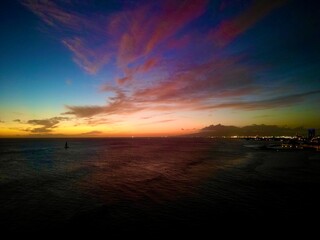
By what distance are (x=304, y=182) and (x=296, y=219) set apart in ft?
63.7

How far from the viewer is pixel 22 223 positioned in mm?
20328

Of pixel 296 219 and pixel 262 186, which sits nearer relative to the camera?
pixel 296 219

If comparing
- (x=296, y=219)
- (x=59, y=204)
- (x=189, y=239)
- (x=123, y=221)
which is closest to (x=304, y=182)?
(x=296, y=219)

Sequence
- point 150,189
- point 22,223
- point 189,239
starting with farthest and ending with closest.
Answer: point 150,189, point 22,223, point 189,239

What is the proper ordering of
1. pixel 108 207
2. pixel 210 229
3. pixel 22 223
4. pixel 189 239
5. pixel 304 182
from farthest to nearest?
pixel 304 182 < pixel 108 207 < pixel 22 223 < pixel 210 229 < pixel 189 239

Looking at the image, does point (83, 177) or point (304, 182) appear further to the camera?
point (83, 177)

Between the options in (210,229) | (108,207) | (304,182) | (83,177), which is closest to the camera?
(210,229)

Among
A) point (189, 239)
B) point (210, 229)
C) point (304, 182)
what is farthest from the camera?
point (304, 182)

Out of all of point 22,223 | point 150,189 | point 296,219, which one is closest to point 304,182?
point 296,219

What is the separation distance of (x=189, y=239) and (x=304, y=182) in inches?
1151

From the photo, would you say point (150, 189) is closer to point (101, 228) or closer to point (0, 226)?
point (101, 228)

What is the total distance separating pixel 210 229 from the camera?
18969mm

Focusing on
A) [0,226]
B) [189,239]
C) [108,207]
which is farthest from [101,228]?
[0,226]

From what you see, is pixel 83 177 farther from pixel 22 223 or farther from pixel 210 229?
pixel 210 229
